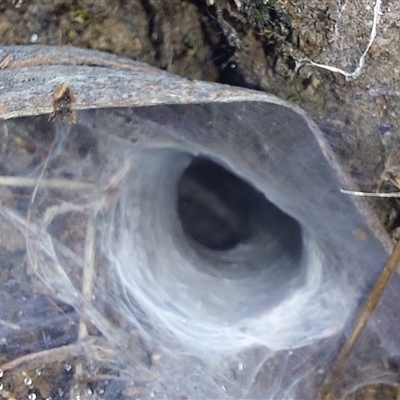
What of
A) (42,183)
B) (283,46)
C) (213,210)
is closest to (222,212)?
(213,210)

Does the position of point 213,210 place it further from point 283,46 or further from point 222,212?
point 283,46

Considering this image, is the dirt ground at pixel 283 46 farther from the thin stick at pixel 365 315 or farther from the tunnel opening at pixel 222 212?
the tunnel opening at pixel 222 212

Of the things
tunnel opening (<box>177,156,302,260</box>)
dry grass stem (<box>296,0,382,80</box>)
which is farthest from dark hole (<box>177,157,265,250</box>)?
dry grass stem (<box>296,0,382,80</box>)

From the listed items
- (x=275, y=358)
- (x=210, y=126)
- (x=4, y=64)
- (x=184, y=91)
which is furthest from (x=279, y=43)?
(x=275, y=358)

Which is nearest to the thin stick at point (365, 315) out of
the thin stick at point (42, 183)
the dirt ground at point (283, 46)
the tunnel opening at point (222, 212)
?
the dirt ground at point (283, 46)

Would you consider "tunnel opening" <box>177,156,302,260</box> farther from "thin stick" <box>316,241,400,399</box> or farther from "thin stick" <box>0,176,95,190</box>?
"thin stick" <box>0,176,95,190</box>
